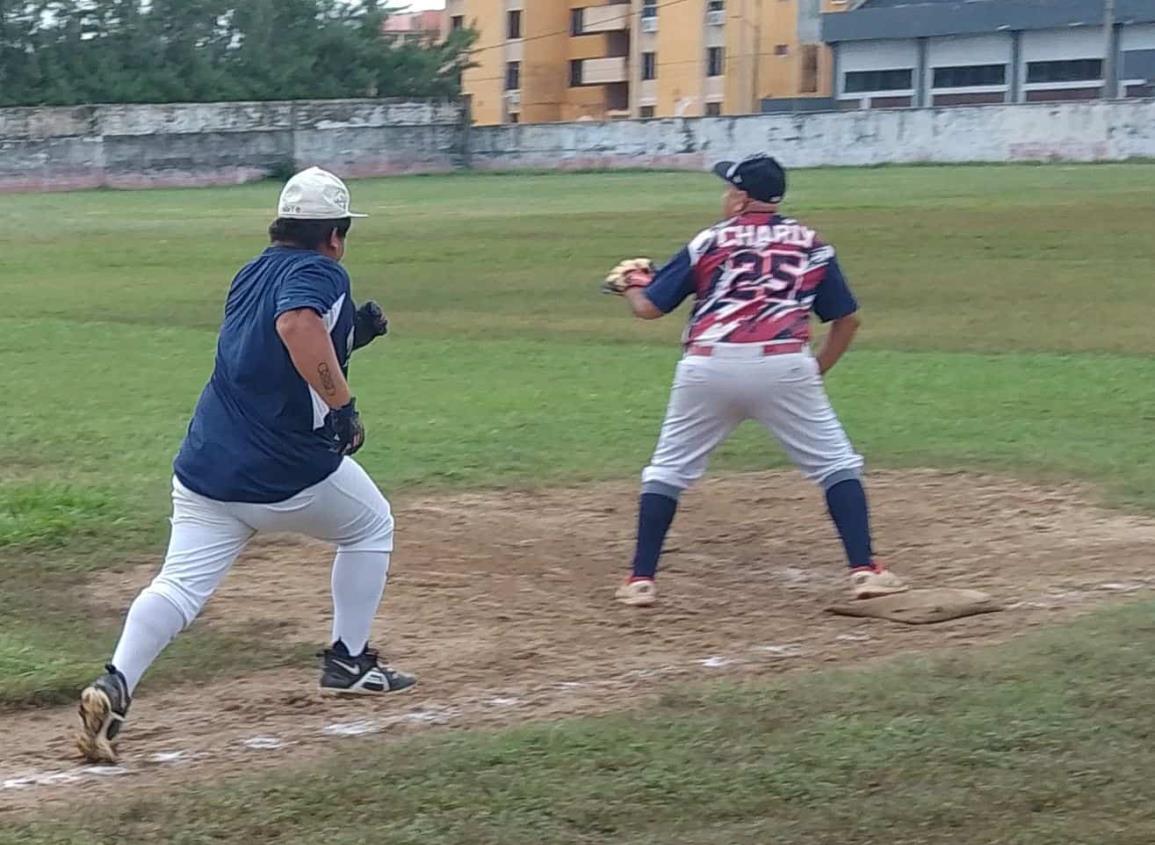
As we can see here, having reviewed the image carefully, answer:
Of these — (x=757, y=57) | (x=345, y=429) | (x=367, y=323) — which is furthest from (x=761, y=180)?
(x=757, y=57)

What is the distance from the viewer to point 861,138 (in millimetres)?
48719

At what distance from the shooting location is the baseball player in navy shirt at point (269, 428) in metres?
5.32

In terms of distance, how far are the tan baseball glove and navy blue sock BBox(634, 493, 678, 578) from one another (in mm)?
863

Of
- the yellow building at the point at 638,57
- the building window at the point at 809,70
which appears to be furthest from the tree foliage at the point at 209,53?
the building window at the point at 809,70

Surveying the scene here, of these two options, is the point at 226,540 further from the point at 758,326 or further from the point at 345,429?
the point at 758,326

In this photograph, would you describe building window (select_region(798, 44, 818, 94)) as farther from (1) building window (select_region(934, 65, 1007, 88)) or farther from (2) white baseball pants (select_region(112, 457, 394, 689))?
(2) white baseball pants (select_region(112, 457, 394, 689))

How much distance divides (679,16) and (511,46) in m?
9.40

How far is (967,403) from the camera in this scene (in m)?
12.7

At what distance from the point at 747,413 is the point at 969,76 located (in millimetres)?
61242

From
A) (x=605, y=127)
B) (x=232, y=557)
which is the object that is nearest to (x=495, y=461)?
(x=232, y=557)

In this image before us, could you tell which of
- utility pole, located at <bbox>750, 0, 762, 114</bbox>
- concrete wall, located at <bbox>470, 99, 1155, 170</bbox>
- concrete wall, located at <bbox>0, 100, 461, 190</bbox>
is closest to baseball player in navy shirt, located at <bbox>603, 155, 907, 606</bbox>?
concrete wall, located at <bbox>470, 99, 1155, 170</bbox>

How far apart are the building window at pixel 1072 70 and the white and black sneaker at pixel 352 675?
6028 cm

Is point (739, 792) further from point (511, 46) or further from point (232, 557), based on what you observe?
point (511, 46)

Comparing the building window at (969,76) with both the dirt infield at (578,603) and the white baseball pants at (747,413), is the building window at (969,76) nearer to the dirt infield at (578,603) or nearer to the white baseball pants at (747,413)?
the dirt infield at (578,603)
